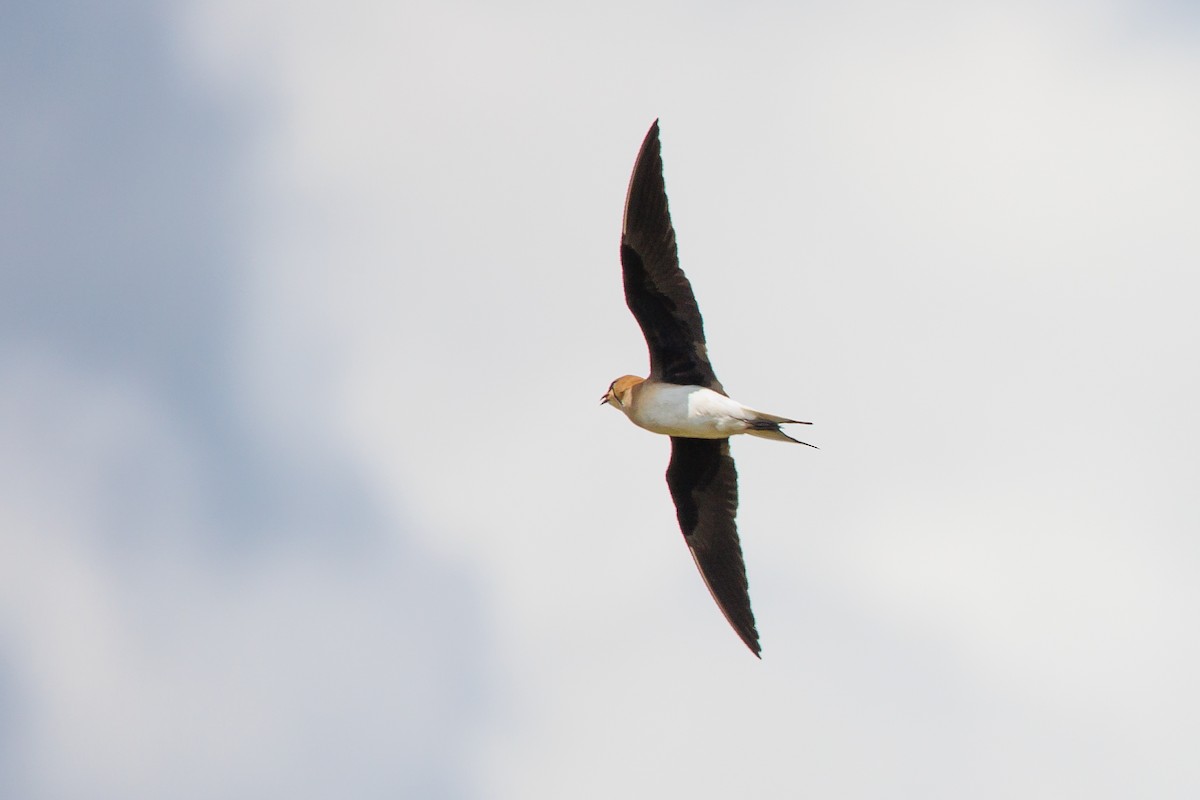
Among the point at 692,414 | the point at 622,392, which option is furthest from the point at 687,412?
the point at 622,392

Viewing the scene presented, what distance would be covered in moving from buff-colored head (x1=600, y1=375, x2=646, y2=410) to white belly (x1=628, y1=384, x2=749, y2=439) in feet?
0.71

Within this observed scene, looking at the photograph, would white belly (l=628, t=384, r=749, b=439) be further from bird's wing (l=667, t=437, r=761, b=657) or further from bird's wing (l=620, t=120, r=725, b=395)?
bird's wing (l=667, t=437, r=761, b=657)

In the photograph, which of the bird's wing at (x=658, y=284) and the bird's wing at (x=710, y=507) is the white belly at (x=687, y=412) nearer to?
the bird's wing at (x=658, y=284)

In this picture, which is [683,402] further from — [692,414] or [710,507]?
[710,507]

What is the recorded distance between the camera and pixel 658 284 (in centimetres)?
1276

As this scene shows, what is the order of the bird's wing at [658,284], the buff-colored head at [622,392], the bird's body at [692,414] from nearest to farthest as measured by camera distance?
the bird's wing at [658,284], the bird's body at [692,414], the buff-colored head at [622,392]

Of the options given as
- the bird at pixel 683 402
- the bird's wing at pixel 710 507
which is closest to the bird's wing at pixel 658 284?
the bird at pixel 683 402

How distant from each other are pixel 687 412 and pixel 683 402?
0.30 feet

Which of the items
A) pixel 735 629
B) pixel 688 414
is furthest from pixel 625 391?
pixel 735 629

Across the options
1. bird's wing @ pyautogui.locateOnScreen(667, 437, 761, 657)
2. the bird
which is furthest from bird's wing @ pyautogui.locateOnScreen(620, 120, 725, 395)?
bird's wing @ pyautogui.locateOnScreen(667, 437, 761, 657)

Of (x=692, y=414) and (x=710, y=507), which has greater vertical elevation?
(x=692, y=414)

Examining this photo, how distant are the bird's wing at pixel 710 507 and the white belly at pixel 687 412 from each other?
0.56m

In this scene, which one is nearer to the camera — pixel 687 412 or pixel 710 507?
pixel 687 412

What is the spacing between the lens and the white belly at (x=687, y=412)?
42.0ft
